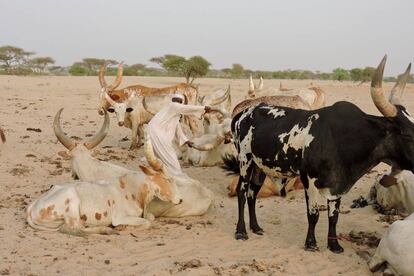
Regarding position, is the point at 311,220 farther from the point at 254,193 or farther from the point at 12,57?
the point at 12,57

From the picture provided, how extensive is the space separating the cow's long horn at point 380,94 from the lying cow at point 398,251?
3.66ft

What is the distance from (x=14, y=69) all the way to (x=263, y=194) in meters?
39.3

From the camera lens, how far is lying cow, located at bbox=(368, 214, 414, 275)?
5.02m

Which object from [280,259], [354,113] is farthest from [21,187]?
[354,113]

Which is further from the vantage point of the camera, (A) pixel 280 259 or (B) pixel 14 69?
(B) pixel 14 69

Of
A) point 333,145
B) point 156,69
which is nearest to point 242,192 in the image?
point 333,145

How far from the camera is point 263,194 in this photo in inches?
346

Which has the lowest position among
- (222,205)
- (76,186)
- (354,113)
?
(222,205)

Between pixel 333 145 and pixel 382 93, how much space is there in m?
0.82

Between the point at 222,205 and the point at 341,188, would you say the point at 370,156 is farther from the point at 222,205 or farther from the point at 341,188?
the point at 222,205

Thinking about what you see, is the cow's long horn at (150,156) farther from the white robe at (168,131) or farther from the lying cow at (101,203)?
the white robe at (168,131)

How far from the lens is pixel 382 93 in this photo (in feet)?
17.9

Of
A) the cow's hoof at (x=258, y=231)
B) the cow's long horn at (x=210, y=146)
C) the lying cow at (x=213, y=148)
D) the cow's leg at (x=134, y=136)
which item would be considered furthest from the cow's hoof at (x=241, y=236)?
the cow's leg at (x=134, y=136)

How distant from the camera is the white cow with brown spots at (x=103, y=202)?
21.9ft
